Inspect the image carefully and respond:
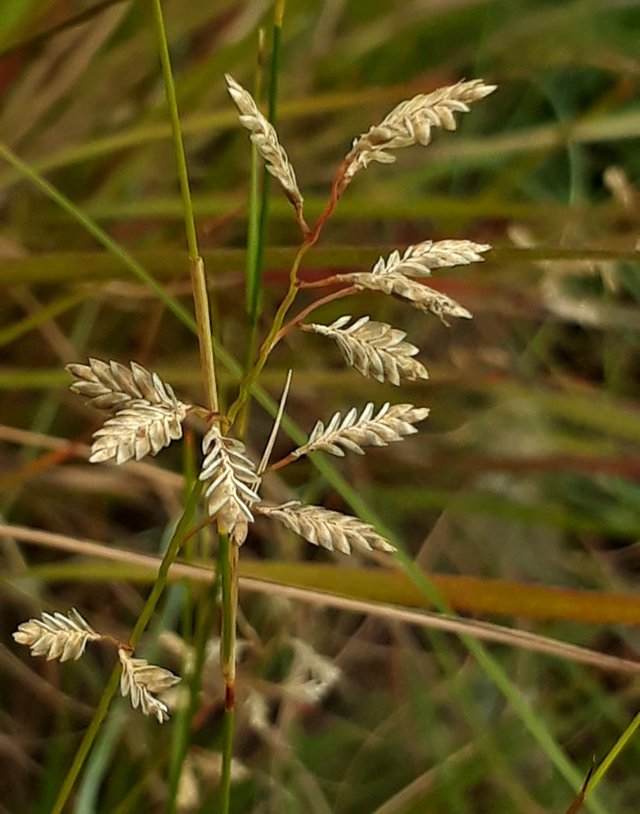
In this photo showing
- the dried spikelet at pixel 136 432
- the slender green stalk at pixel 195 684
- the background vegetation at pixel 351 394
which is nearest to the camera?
the dried spikelet at pixel 136 432

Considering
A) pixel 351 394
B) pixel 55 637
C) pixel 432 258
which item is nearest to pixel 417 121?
pixel 432 258

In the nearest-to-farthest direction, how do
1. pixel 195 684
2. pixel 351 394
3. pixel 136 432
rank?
1. pixel 136 432
2. pixel 195 684
3. pixel 351 394

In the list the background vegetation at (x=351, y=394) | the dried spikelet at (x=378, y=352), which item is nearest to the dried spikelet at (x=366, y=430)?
the dried spikelet at (x=378, y=352)

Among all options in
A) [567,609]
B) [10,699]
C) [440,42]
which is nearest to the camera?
[567,609]

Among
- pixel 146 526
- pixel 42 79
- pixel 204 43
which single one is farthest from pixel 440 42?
pixel 146 526

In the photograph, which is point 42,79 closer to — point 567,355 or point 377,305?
point 377,305

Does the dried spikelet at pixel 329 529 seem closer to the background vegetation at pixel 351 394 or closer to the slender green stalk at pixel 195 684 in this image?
the slender green stalk at pixel 195 684

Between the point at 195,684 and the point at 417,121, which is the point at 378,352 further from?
the point at 195,684
